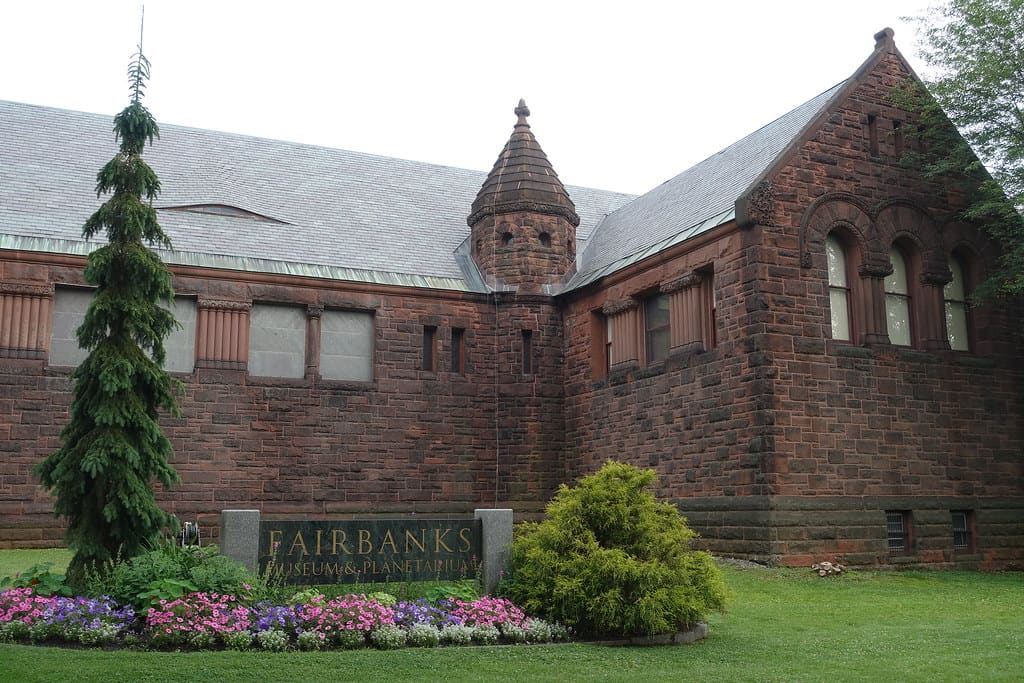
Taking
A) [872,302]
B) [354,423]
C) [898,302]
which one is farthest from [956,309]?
[354,423]

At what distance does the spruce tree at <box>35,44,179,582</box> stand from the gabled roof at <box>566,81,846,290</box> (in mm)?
11301

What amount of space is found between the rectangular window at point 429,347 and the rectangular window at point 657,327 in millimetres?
5357

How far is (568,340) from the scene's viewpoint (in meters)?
25.9

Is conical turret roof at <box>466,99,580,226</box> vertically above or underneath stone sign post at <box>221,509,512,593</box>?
above

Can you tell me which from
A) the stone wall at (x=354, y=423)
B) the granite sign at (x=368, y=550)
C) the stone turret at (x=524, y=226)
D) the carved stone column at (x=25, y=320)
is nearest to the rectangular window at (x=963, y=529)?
the stone wall at (x=354, y=423)

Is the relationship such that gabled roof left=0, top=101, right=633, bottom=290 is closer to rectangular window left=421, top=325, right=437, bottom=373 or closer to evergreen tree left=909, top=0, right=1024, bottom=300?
rectangular window left=421, top=325, right=437, bottom=373

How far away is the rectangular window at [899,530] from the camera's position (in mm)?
19812

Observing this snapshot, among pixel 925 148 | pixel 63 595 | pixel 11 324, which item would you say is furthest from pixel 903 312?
pixel 11 324

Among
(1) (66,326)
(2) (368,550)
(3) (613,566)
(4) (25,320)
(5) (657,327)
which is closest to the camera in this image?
(3) (613,566)

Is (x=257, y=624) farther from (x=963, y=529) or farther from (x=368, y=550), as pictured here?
(x=963, y=529)

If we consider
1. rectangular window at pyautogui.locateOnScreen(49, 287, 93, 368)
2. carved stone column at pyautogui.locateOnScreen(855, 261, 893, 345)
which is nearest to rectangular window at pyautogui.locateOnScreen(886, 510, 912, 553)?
carved stone column at pyautogui.locateOnScreen(855, 261, 893, 345)

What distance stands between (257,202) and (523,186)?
270 inches

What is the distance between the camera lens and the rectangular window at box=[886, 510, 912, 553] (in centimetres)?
1981

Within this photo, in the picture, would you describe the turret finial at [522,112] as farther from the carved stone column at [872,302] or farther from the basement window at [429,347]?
the carved stone column at [872,302]
